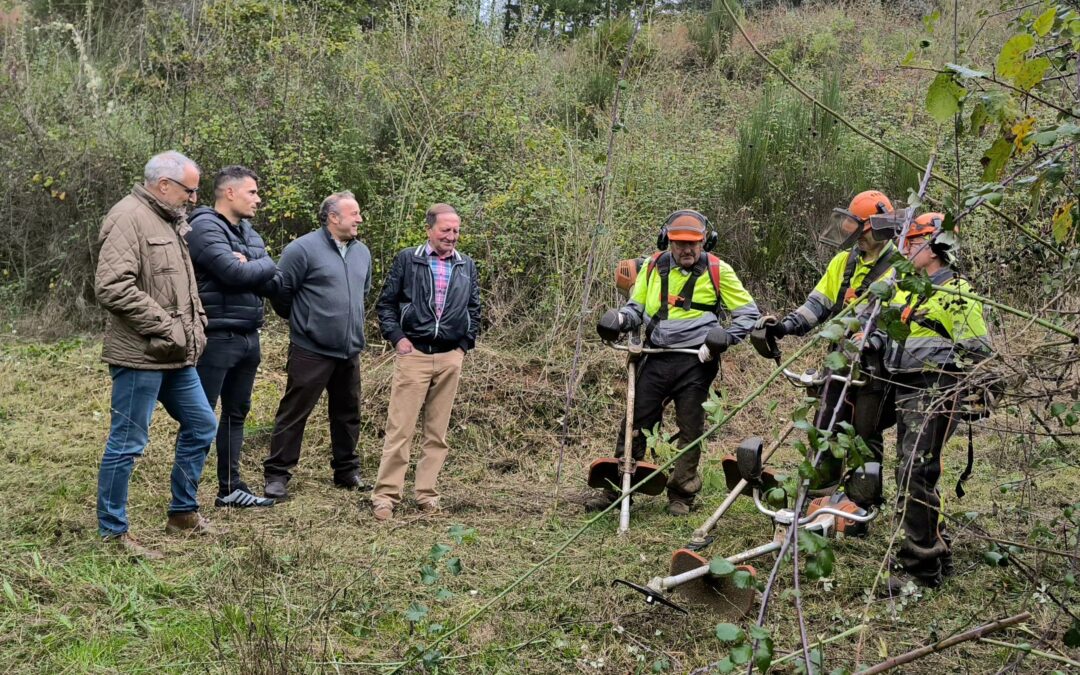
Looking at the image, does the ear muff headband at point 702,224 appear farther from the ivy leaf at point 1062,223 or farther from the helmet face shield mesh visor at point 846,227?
the ivy leaf at point 1062,223

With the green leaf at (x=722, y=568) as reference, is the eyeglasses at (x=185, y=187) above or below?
above

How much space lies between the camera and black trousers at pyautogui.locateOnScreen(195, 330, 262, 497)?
533 cm

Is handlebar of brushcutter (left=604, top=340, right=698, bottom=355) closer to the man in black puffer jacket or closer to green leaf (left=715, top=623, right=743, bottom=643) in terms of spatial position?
the man in black puffer jacket

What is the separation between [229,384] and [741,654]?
4.23 metres

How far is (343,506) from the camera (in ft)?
19.0

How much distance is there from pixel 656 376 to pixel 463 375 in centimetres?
228

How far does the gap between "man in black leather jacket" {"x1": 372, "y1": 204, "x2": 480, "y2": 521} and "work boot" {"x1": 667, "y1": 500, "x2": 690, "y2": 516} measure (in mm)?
1436

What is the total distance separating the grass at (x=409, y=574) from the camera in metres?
3.64

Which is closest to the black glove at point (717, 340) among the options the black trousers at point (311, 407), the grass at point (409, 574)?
the grass at point (409, 574)

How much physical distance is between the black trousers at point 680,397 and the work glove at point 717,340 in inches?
8.4

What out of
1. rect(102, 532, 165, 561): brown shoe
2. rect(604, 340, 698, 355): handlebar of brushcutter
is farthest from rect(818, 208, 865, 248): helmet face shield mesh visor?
rect(102, 532, 165, 561): brown shoe

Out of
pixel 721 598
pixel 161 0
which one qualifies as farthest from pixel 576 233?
pixel 161 0

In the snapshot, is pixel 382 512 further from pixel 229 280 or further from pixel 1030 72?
pixel 1030 72

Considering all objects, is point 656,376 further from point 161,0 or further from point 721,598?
point 161,0
